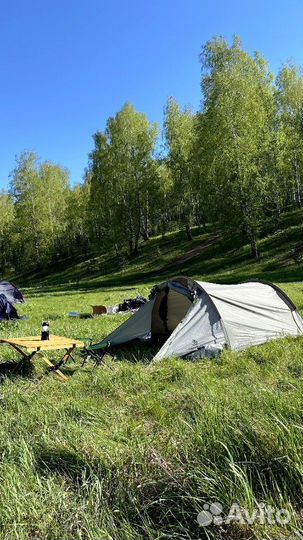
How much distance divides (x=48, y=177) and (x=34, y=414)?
5419cm

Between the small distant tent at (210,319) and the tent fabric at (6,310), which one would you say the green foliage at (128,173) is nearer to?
the tent fabric at (6,310)

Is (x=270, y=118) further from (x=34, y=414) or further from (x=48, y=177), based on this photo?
(x=34, y=414)

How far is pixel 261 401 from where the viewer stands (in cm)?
438

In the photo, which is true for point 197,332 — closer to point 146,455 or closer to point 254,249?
point 146,455

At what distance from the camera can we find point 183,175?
4022 centimetres

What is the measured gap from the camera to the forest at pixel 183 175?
29500mm

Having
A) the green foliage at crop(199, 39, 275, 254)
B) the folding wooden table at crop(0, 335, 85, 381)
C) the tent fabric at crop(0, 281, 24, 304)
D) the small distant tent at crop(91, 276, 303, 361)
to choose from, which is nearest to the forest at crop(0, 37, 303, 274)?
the green foliage at crop(199, 39, 275, 254)

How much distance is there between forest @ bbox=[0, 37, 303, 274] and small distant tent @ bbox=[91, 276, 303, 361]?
1913 centimetres

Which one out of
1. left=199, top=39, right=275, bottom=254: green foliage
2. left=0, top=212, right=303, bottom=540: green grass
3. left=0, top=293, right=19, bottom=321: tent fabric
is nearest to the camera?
left=0, top=212, right=303, bottom=540: green grass

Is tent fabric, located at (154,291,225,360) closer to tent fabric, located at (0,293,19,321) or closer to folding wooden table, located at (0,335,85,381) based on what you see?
folding wooden table, located at (0,335,85,381)

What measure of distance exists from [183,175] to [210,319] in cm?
3251

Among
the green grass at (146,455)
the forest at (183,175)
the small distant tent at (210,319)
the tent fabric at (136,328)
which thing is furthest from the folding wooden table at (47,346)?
the forest at (183,175)

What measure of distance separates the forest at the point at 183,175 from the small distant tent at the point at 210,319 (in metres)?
19.1

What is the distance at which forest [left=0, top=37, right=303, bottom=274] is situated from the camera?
2950 centimetres
